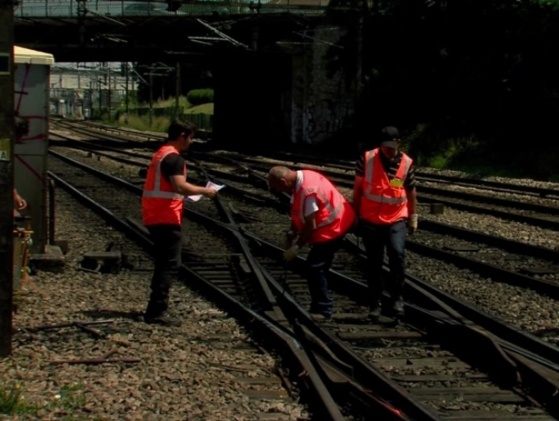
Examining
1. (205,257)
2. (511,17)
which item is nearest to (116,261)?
(205,257)

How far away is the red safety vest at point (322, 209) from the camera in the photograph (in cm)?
931

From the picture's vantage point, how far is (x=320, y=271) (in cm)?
966

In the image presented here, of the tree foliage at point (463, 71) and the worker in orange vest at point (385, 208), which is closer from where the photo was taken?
the worker in orange vest at point (385, 208)

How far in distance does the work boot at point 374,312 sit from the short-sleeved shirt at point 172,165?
2205 millimetres

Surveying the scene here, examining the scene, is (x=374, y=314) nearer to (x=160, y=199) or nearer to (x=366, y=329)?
(x=366, y=329)

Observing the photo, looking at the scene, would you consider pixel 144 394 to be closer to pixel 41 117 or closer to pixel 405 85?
pixel 41 117

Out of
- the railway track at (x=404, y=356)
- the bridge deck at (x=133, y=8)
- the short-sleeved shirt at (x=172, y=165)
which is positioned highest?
the bridge deck at (x=133, y=8)

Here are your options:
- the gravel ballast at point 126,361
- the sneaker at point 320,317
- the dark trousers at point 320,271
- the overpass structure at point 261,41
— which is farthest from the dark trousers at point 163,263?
the overpass structure at point 261,41

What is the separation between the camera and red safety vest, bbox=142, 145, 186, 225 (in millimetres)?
9719

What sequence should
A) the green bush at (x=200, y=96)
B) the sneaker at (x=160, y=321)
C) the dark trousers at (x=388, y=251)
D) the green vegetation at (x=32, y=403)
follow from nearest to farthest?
the green vegetation at (x=32, y=403), the sneaker at (x=160, y=321), the dark trousers at (x=388, y=251), the green bush at (x=200, y=96)

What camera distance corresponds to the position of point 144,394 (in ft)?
24.0

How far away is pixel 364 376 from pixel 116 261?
239 inches

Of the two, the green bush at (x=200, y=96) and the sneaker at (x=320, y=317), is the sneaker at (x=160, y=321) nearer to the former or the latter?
the sneaker at (x=320, y=317)

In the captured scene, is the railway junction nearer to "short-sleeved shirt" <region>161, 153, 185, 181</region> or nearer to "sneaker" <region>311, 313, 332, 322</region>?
"sneaker" <region>311, 313, 332, 322</region>
